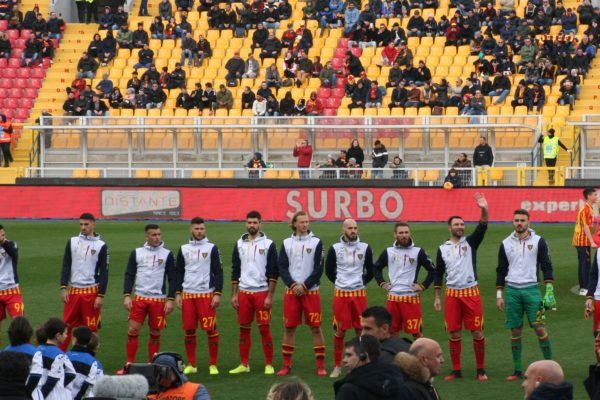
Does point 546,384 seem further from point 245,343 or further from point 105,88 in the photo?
point 105,88

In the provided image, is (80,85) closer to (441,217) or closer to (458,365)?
(441,217)

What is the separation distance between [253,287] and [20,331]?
5.54 metres

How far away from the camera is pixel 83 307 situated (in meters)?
16.1

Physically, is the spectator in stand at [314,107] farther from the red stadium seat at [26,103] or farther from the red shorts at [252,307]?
the red shorts at [252,307]

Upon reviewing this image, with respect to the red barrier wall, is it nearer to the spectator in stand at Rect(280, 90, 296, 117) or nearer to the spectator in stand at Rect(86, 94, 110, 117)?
the spectator in stand at Rect(280, 90, 296, 117)

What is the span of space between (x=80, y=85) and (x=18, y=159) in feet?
11.5

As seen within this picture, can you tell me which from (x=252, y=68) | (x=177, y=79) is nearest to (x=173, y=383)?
(x=252, y=68)

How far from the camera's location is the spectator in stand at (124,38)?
4375cm

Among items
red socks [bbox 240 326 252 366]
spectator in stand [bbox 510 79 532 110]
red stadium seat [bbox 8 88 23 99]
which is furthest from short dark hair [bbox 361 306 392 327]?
red stadium seat [bbox 8 88 23 99]

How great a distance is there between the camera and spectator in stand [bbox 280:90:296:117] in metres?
37.7

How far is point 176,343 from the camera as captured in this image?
1775 centimetres

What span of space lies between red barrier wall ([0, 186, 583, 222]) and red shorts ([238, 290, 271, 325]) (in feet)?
54.3

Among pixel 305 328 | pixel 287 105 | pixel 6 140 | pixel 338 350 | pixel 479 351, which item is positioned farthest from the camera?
pixel 6 140

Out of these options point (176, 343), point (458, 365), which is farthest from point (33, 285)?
point (458, 365)
